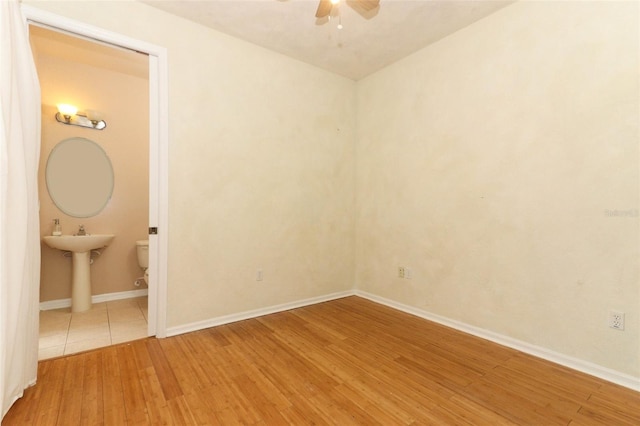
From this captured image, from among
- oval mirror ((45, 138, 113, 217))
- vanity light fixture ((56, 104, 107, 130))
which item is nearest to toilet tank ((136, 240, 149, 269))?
oval mirror ((45, 138, 113, 217))

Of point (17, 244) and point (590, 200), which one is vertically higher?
point (590, 200)

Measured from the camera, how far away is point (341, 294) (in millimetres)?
3789

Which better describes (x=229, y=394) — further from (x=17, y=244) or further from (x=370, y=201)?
(x=370, y=201)

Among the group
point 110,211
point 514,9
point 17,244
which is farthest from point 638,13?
point 110,211

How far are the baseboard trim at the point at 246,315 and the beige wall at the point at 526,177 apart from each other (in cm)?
81

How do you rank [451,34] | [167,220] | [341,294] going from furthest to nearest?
[341,294] < [451,34] < [167,220]

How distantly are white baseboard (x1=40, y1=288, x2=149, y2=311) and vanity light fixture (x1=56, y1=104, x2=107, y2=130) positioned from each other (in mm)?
2008

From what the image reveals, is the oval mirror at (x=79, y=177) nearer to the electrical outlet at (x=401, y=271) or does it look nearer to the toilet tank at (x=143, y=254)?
the toilet tank at (x=143, y=254)

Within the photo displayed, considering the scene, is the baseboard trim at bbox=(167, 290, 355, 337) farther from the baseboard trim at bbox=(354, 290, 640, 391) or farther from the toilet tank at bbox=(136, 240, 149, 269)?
the toilet tank at bbox=(136, 240, 149, 269)

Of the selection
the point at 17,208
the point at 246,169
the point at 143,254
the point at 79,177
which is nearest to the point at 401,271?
the point at 246,169

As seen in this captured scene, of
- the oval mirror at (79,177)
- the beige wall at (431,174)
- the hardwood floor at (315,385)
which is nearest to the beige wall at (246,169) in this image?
the beige wall at (431,174)

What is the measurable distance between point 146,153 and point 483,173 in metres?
3.95

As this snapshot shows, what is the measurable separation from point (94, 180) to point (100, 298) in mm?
1423

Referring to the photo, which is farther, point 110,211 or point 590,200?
point 110,211
